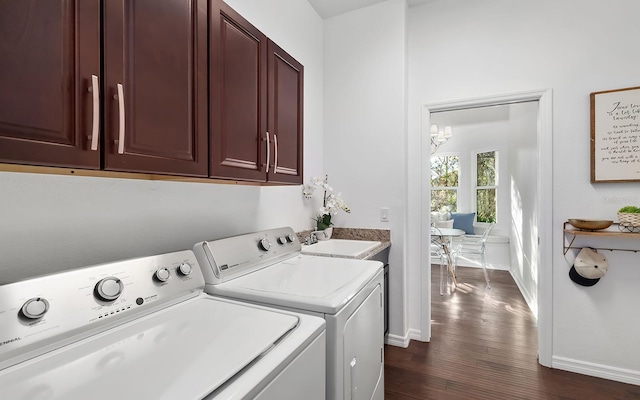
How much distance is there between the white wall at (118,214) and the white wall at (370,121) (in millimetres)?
687

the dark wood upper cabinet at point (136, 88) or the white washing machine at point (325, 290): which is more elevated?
the dark wood upper cabinet at point (136, 88)

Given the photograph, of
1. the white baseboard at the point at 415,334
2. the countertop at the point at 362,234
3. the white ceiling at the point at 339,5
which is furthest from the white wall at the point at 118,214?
the white baseboard at the point at 415,334

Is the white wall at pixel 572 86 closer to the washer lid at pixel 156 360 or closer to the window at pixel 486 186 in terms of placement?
the washer lid at pixel 156 360

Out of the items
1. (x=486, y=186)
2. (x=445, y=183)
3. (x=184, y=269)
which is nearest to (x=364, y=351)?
(x=184, y=269)

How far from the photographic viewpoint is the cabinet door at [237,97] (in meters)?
1.18

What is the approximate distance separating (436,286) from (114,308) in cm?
414

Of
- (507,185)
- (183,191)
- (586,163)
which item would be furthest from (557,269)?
(507,185)

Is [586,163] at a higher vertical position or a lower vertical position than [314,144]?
lower

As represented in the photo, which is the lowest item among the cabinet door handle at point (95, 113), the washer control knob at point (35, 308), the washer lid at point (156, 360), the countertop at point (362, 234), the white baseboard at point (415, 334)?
the white baseboard at point (415, 334)

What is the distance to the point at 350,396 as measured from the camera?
120cm

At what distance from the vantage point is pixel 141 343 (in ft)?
2.62

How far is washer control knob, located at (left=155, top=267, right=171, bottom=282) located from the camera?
1.04 m

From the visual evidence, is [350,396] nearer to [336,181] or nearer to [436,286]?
[336,181]

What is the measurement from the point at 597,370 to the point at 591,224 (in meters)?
1.05
